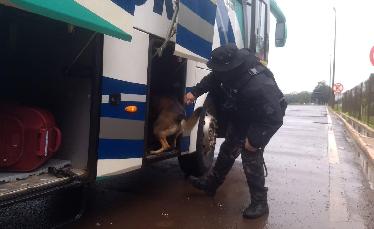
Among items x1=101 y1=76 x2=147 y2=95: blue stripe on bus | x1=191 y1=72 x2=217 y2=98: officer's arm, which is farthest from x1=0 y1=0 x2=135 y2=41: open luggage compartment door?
x1=191 y1=72 x2=217 y2=98: officer's arm

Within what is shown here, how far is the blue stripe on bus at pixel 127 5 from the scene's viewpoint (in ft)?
12.0

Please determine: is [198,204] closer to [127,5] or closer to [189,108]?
[189,108]

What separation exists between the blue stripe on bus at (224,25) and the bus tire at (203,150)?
3.83ft

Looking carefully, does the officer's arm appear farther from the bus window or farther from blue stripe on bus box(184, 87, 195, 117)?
the bus window

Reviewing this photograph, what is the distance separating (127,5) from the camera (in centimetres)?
381

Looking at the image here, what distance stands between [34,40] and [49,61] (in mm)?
269

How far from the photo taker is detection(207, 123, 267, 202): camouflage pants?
490cm

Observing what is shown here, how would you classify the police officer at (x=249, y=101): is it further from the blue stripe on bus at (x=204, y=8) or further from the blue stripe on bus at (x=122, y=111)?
the blue stripe on bus at (x=122, y=111)

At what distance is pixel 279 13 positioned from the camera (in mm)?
9805

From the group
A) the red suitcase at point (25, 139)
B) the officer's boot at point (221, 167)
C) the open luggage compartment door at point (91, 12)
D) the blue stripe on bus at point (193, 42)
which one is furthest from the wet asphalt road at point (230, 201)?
the open luggage compartment door at point (91, 12)

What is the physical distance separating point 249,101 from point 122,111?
1.32 meters

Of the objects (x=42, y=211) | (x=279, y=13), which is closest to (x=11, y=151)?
(x=42, y=211)

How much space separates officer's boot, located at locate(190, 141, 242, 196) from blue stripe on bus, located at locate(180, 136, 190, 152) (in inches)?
15.8

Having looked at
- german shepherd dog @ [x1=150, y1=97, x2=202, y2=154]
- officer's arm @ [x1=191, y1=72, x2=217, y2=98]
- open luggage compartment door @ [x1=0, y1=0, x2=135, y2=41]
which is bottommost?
german shepherd dog @ [x1=150, y1=97, x2=202, y2=154]
